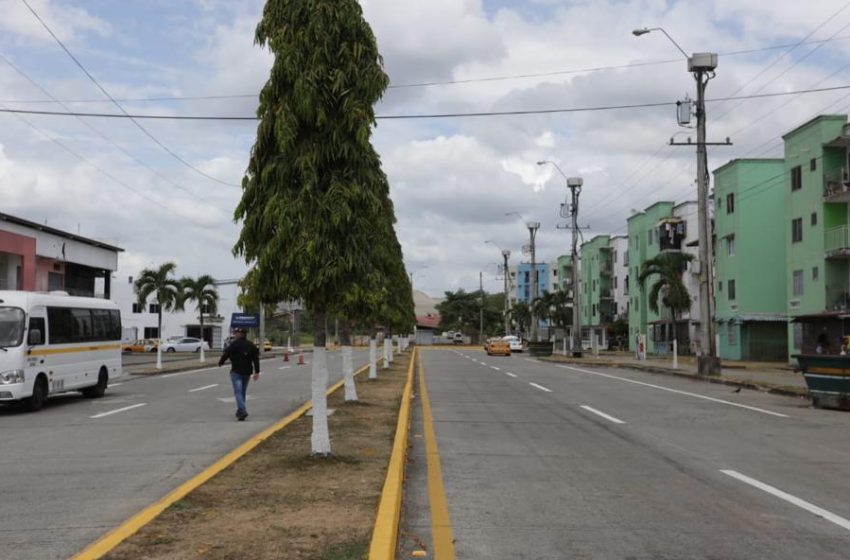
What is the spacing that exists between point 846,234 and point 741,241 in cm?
1360

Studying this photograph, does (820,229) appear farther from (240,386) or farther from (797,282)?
(240,386)

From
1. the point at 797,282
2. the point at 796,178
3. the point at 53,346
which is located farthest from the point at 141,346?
the point at 53,346

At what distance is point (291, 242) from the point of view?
29.9 feet

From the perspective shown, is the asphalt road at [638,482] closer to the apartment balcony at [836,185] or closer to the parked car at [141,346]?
the apartment balcony at [836,185]

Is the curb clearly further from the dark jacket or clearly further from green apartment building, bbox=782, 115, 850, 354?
the dark jacket

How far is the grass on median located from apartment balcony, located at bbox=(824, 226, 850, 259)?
115 feet

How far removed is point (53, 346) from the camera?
61.5 ft

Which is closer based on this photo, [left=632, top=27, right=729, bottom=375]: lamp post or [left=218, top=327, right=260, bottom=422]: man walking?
[left=218, top=327, right=260, bottom=422]: man walking

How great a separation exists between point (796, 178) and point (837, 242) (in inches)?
206

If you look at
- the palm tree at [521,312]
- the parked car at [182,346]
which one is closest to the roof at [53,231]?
the parked car at [182,346]

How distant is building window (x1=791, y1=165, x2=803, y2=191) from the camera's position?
4422 centimetres

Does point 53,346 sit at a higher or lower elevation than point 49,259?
lower

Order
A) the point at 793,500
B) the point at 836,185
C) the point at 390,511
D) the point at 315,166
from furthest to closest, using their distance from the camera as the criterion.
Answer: the point at 836,185, the point at 315,166, the point at 793,500, the point at 390,511

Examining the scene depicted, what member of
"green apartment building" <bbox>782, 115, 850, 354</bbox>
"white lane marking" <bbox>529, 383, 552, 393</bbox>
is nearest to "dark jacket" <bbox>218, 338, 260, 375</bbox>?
"white lane marking" <bbox>529, 383, 552, 393</bbox>
